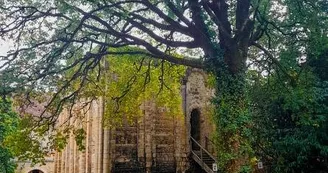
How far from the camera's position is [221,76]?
11078 mm

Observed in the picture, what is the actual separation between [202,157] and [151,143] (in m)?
3.96

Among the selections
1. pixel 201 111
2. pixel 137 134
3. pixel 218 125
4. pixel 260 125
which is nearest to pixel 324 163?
pixel 260 125

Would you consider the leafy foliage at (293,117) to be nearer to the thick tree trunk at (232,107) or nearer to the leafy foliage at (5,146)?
the thick tree trunk at (232,107)

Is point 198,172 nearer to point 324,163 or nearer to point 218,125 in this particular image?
point 324,163

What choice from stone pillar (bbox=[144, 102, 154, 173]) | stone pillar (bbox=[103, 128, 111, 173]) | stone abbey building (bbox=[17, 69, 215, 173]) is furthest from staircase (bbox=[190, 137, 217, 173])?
stone pillar (bbox=[103, 128, 111, 173])

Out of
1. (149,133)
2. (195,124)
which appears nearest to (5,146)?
(149,133)

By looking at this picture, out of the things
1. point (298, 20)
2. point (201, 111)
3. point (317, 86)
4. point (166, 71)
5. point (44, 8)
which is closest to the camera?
point (298, 20)

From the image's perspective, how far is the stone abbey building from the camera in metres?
20.1

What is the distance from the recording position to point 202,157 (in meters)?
24.0

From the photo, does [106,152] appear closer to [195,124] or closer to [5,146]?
[5,146]

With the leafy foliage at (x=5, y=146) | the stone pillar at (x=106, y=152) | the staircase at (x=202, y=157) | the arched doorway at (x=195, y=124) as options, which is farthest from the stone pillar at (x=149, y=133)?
the leafy foliage at (x=5, y=146)

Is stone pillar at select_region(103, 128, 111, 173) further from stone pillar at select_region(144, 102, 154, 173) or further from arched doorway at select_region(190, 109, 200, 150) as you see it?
arched doorway at select_region(190, 109, 200, 150)

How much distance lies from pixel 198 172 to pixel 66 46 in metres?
14.5

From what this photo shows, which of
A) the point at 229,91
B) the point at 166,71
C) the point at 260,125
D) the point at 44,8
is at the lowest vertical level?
the point at 260,125
